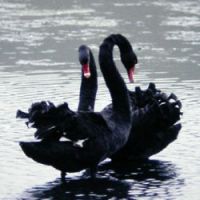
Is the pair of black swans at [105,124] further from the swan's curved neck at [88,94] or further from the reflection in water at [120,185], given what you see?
the reflection in water at [120,185]

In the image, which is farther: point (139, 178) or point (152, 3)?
point (152, 3)

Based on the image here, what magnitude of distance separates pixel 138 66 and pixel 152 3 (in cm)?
587

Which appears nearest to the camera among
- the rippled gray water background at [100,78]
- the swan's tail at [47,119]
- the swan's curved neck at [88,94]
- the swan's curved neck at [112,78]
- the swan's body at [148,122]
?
the swan's tail at [47,119]

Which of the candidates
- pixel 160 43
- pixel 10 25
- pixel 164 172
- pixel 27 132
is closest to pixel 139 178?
pixel 164 172

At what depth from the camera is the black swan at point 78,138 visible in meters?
6.68

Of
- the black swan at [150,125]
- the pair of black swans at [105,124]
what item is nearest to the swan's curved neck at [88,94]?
the pair of black swans at [105,124]

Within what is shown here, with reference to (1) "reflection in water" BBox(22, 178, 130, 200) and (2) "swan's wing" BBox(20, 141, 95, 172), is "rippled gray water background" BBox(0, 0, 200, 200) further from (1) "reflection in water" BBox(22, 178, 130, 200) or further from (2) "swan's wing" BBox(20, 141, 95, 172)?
(2) "swan's wing" BBox(20, 141, 95, 172)

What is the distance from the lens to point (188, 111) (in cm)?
903

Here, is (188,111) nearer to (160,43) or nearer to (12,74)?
(12,74)

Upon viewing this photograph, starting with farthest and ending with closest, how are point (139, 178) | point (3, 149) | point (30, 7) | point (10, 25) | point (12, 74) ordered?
point (30, 7)
point (10, 25)
point (12, 74)
point (3, 149)
point (139, 178)

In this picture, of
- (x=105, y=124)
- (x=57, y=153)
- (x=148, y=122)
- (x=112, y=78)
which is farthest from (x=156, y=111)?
(x=57, y=153)

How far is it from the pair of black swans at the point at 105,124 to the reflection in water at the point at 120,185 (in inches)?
4.4

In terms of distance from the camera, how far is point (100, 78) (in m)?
10.9

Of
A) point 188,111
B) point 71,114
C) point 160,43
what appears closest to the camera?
point 71,114
